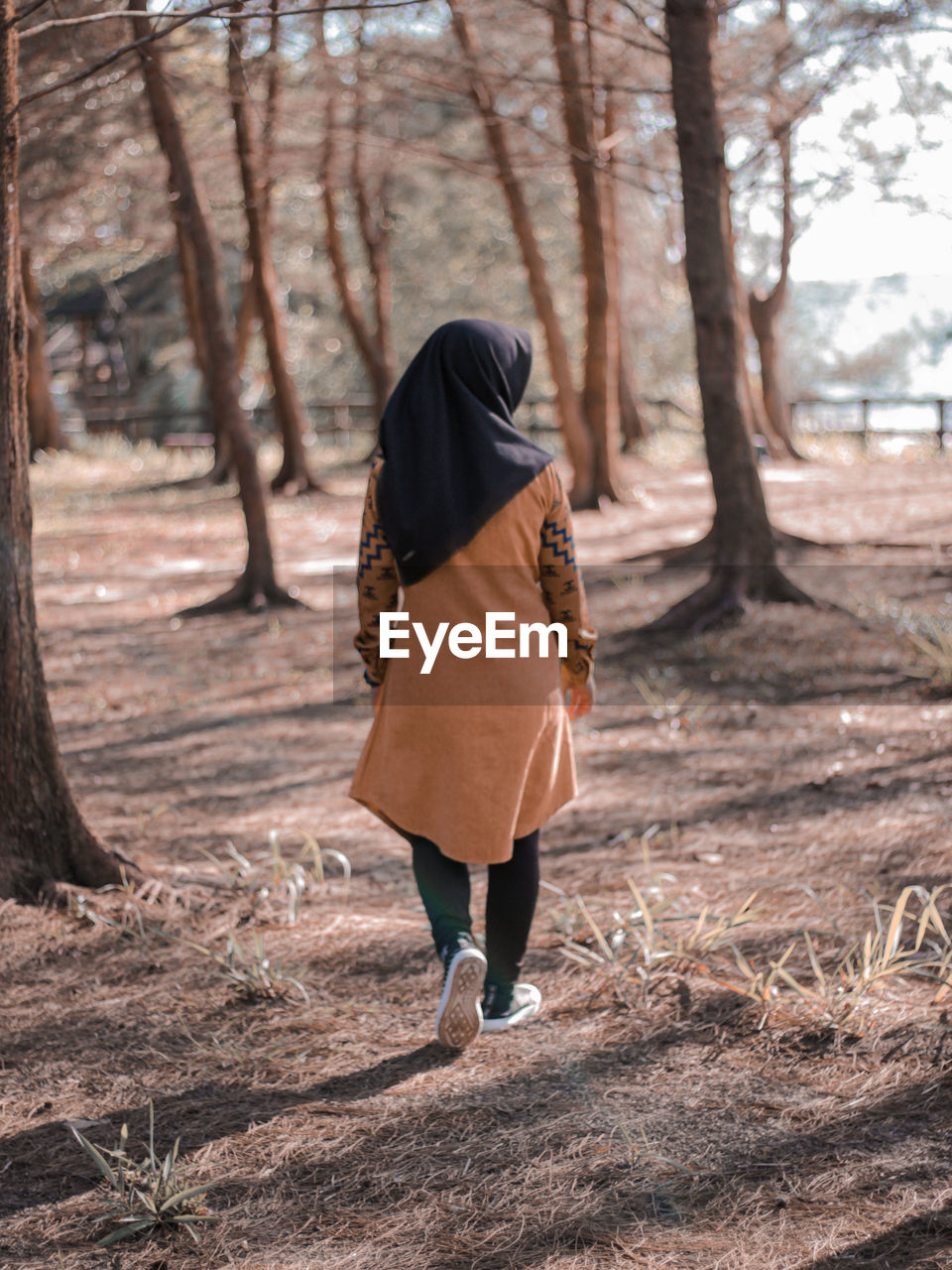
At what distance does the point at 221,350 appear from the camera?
8805 millimetres

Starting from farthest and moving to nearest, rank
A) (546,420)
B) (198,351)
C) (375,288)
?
(546,420)
(198,351)
(375,288)

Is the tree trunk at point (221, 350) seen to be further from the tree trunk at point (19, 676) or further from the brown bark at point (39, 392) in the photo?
the brown bark at point (39, 392)

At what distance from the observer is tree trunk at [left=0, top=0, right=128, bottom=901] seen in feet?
11.2

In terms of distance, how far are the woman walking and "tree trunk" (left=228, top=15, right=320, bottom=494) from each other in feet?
31.0

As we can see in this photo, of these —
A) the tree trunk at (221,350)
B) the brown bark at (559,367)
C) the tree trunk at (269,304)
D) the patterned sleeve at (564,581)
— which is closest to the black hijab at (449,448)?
the patterned sleeve at (564,581)

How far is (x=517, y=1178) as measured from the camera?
2.35 meters

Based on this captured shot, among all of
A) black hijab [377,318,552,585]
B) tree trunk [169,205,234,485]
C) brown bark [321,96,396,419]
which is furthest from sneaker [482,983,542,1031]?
brown bark [321,96,396,419]

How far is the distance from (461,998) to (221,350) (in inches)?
275

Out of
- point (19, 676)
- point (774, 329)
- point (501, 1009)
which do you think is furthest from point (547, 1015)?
point (774, 329)

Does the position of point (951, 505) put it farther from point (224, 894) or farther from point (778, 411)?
point (224, 894)

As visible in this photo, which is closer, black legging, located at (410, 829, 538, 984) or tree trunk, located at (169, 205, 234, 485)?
black legging, located at (410, 829, 538, 984)

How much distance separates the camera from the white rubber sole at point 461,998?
8.93 ft

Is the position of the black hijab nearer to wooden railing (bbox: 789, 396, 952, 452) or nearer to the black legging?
the black legging

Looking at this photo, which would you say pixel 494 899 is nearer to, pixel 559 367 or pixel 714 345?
pixel 714 345
